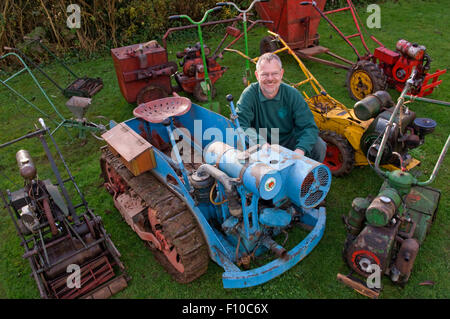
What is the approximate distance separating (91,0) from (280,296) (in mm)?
9512

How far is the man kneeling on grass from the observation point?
352cm

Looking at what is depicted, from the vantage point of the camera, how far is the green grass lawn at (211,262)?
129 inches

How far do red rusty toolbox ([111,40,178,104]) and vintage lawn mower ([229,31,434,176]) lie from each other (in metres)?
2.92

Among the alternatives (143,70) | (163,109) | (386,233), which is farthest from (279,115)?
(143,70)

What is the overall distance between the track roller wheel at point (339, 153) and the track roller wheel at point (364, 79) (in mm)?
1990

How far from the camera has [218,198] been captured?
10.3ft

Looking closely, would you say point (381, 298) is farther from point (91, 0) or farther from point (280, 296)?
point (91, 0)

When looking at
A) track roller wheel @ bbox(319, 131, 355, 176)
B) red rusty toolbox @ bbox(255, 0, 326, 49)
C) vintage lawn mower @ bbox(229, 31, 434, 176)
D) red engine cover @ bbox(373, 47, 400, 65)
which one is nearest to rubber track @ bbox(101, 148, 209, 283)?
vintage lawn mower @ bbox(229, 31, 434, 176)

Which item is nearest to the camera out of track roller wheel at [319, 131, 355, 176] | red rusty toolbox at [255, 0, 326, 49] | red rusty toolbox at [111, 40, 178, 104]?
track roller wheel at [319, 131, 355, 176]

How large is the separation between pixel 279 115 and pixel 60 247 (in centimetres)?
259
